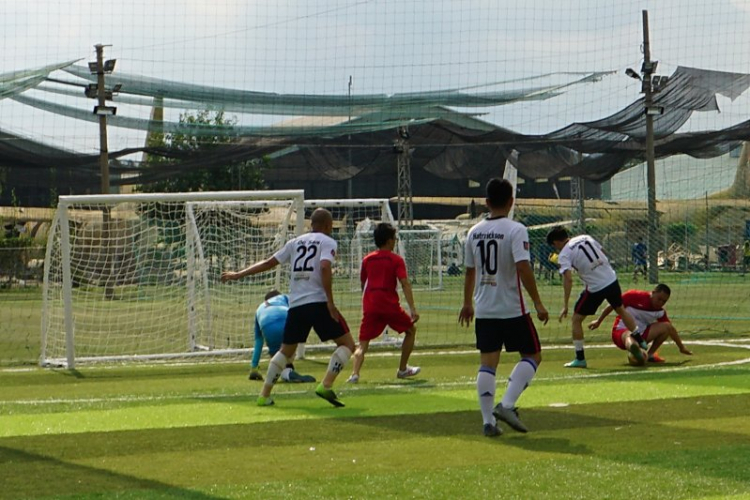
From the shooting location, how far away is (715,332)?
21.6 m

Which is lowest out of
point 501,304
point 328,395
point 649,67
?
point 328,395

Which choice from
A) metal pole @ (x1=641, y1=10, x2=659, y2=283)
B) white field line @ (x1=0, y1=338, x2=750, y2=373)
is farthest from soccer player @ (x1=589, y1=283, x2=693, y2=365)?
metal pole @ (x1=641, y1=10, x2=659, y2=283)

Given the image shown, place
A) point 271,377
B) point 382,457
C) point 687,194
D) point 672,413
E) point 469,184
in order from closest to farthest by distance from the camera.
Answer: point 382,457
point 672,413
point 271,377
point 687,194
point 469,184

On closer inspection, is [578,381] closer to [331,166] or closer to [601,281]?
[601,281]

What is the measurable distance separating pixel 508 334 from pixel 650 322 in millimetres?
6962

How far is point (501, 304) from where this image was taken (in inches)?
387

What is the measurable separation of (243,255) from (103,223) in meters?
3.06

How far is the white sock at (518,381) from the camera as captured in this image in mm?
9805

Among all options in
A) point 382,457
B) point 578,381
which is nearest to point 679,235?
point 578,381

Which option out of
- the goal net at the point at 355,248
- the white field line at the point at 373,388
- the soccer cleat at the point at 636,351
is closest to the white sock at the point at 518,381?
the white field line at the point at 373,388

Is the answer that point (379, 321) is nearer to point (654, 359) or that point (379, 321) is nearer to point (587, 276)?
point (587, 276)

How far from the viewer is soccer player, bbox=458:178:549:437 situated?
9.73 m

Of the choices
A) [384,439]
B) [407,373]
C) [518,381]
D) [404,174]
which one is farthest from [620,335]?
[404,174]

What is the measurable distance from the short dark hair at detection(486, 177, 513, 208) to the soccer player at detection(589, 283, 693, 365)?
6.48 m
